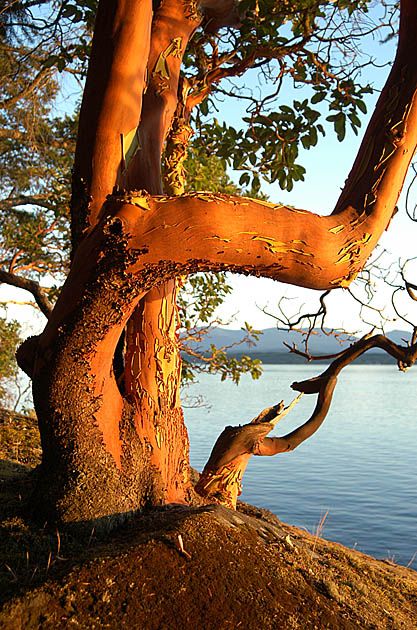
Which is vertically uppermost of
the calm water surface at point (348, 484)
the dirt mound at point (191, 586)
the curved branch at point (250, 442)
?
the curved branch at point (250, 442)

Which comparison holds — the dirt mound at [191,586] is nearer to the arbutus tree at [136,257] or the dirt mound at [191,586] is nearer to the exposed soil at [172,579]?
the exposed soil at [172,579]

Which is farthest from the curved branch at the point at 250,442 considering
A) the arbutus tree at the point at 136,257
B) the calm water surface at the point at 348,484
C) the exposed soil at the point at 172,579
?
the calm water surface at the point at 348,484

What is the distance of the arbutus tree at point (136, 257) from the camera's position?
11.1 ft

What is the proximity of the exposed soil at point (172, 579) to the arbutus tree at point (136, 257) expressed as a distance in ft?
1.12

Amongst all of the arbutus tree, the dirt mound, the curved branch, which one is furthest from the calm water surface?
the dirt mound

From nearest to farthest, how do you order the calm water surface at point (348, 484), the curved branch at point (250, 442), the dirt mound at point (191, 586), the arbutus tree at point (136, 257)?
the dirt mound at point (191, 586) → the arbutus tree at point (136, 257) → the curved branch at point (250, 442) → the calm water surface at point (348, 484)

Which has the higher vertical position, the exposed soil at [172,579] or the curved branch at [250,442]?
the curved branch at [250,442]

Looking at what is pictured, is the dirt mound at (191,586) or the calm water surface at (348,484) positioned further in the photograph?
the calm water surface at (348,484)

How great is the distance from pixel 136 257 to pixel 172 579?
159 cm

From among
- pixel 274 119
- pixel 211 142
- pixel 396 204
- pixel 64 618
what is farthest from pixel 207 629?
pixel 211 142

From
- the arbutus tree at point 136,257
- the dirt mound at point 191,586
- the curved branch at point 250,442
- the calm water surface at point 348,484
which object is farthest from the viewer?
the calm water surface at point 348,484

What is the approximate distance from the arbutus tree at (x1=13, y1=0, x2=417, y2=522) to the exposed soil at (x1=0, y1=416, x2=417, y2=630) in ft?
1.12

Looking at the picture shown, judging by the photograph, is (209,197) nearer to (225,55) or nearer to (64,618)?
(64,618)

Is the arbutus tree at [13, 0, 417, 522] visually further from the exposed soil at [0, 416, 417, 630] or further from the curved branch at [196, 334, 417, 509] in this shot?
the curved branch at [196, 334, 417, 509]
